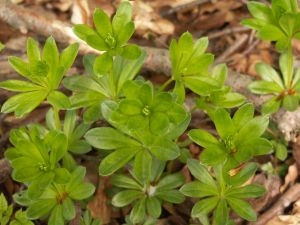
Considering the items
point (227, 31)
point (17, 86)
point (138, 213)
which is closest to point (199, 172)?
point (138, 213)

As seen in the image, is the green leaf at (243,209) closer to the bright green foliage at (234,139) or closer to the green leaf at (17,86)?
the bright green foliage at (234,139)

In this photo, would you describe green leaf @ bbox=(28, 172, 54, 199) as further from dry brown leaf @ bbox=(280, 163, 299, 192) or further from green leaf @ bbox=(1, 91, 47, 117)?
dry brown leaf @ bbox=(280, 163, 299, 192)

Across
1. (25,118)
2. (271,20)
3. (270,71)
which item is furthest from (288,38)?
(25,118)

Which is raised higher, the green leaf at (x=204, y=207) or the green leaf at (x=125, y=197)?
the green leaf at (x=204, y=207)

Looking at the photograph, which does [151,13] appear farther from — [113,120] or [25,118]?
[113,120]

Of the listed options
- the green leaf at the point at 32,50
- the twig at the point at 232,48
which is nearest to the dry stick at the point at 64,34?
the twig at the point at 232,48

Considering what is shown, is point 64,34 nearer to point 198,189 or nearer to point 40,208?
point 40,208
